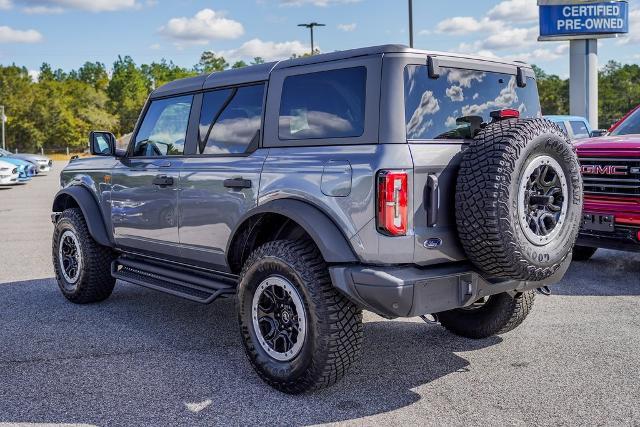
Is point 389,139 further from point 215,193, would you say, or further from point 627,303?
point 627,303

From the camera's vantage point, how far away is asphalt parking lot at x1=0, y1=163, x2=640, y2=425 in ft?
12.3

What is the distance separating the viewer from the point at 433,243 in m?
3.79

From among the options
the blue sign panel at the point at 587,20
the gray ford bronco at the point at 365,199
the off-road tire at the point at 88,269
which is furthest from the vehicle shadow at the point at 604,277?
the blue sign panel at the point at 587,20

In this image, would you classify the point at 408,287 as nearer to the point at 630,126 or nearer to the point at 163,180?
the point at 163,180

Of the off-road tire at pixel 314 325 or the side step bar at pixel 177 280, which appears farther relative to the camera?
the side step bar at pixel 177 280

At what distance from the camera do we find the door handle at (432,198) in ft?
12.2

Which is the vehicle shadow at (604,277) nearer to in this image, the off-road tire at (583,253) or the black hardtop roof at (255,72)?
the off-road tire at (583,253)

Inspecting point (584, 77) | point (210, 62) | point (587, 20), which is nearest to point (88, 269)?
point (584, 77)

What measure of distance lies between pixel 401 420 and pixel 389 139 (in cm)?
153

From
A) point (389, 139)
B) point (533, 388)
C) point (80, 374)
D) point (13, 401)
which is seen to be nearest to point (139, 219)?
point (80, 374)

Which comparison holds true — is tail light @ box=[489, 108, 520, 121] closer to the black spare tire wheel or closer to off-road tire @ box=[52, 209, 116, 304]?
the black spare tire wheel

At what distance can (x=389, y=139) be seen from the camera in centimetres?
374

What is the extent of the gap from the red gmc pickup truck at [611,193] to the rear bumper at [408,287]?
11.5ft

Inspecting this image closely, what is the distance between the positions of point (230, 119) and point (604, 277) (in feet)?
15.7
